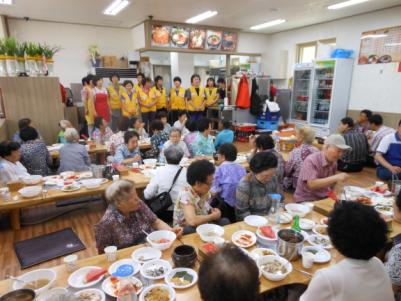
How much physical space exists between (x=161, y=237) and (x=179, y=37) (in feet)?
24.4

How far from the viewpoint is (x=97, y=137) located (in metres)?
5.34

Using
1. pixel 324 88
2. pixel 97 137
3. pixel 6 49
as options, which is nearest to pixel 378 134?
pixel 324 88

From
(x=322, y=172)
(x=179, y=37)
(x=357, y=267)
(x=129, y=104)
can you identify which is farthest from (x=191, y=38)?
(x=357, y=267)

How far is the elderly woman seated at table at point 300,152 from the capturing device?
409cm

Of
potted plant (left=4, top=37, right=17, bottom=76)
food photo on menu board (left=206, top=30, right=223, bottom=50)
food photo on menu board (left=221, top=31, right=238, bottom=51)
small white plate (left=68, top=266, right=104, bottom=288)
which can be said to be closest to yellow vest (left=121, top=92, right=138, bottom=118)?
potted plant (left=4, top=37, right=17, bottom=76)

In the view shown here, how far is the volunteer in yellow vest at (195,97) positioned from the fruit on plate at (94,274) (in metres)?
6.69

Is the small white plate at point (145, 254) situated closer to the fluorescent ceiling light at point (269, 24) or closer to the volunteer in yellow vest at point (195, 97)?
the volunteer in yellow vest at point (195, 97)

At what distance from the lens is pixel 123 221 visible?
2.13m

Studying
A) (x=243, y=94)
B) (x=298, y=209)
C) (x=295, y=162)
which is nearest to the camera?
(x=298, y=209)

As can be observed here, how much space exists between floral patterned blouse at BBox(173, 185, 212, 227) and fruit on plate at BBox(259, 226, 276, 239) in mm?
550

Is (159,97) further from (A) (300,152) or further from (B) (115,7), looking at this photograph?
(A) (300,152)

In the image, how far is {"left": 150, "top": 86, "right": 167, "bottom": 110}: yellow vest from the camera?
24.7ft

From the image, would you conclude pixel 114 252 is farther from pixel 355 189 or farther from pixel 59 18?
pixel 59 18

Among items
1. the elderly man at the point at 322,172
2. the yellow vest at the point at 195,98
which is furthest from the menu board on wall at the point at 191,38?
the elderly man at the point at 322,172
